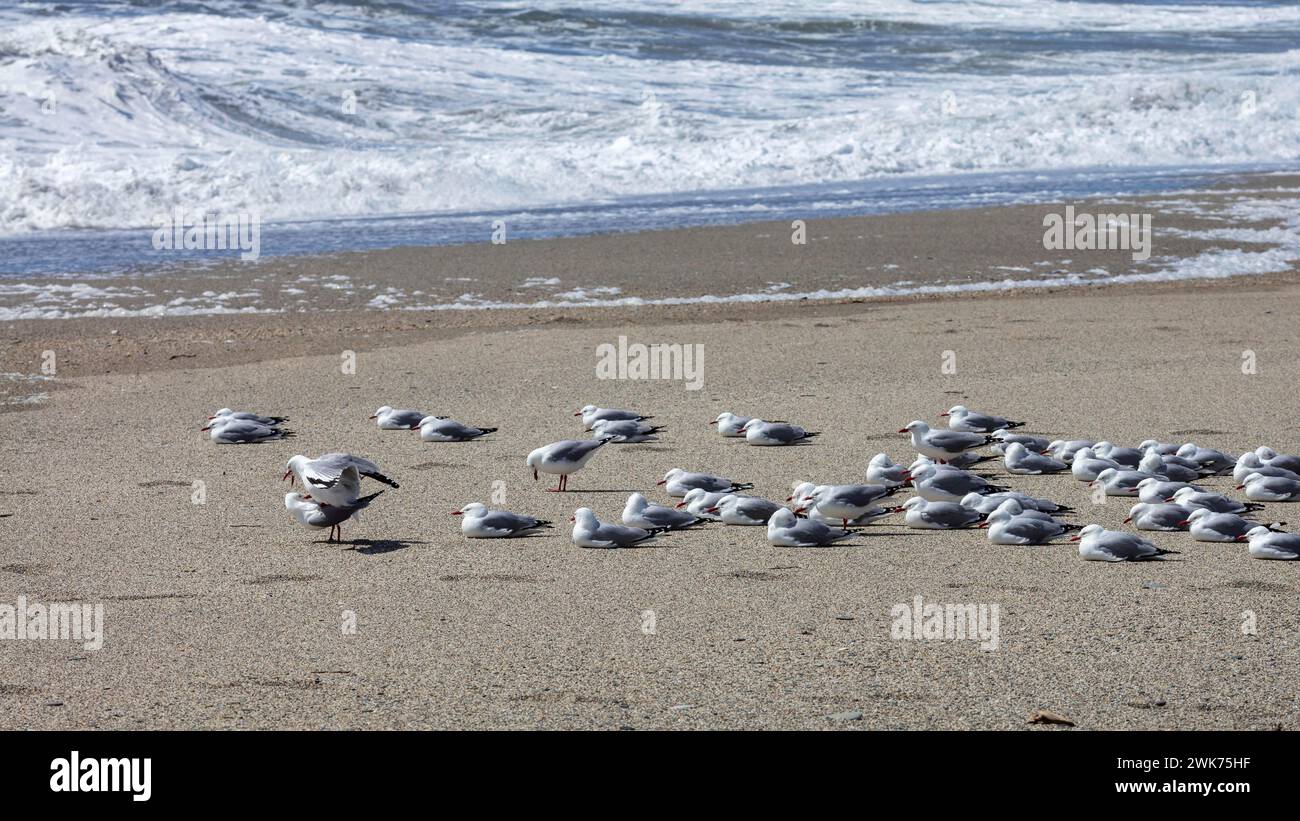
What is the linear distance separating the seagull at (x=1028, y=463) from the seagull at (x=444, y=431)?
2.98 meters

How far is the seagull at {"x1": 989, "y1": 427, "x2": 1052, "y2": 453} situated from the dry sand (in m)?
0.36

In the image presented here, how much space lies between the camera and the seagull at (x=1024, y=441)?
25.4 ft

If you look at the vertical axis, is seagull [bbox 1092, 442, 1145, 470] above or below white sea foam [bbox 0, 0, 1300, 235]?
below

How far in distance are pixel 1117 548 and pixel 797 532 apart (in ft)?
4.19

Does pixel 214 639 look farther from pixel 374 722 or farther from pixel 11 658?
pixel 374 722

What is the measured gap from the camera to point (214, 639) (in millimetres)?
5129

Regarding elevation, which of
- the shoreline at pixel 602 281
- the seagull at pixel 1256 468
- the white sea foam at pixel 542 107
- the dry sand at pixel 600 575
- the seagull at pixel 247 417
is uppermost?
the white sea foam at pixel 542 107

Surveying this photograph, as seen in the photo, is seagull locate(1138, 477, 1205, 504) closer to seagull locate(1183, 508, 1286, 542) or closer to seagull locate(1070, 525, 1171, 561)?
seagull locate(1183, 508, 1286, 542)

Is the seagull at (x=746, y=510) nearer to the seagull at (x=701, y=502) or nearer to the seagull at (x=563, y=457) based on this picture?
the seagull at (x=701, y=502)

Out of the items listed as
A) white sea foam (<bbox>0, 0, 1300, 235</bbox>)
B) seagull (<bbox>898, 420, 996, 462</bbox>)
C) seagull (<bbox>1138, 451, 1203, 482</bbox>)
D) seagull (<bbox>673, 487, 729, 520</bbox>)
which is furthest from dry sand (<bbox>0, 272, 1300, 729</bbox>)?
white sea foam (<bbox>0, 0, 1300, 235</bbox>)

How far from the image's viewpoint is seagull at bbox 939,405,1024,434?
8.17 m

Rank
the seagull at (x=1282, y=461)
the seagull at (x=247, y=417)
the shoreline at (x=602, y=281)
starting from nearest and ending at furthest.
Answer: the seagull at (x=1282, y=461) < the seagull at (x=247, y=417) < the shoreline at (x=602, y=281)

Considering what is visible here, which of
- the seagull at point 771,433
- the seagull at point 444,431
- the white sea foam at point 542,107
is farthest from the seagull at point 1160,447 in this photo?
the white sea foam at point 542,107

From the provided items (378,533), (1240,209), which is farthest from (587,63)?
(378,533)
